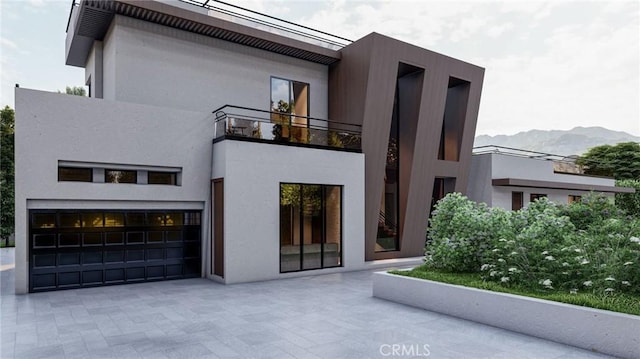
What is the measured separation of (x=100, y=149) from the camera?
10.4 meters

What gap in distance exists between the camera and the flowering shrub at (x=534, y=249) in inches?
264

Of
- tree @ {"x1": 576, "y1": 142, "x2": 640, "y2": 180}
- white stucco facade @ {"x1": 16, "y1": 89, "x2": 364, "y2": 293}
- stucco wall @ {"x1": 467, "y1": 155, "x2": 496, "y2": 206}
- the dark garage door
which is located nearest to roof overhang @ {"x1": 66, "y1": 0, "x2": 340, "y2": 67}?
white stucco facade @ {"x1": 16, "y1": 89, "x2": 364, "y2": 293}

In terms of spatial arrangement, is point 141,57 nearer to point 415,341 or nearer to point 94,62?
point 94,62

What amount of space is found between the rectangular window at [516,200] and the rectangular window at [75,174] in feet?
59.1

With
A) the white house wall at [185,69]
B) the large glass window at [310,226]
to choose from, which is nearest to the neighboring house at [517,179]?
the large glass window at [310,226]

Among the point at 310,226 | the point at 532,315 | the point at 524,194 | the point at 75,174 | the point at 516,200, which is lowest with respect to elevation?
the point at 532,315

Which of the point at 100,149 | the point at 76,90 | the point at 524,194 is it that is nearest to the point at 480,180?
the point at 524,194

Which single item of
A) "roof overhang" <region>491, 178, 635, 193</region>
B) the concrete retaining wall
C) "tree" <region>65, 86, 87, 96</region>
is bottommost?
the concrete retaining wall

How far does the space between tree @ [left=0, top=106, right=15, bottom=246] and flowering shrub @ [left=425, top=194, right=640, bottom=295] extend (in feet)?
68.4

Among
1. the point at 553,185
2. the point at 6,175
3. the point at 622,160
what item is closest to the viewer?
the point at 6,175

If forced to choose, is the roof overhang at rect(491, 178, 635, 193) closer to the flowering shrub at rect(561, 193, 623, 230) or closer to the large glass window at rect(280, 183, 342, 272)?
the flowering shrub at rect(561, 193, 623, 230)

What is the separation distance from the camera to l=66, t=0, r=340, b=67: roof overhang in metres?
11.5

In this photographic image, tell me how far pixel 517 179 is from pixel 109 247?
17.3m

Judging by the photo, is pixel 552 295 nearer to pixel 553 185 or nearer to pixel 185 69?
pixel 185 69
